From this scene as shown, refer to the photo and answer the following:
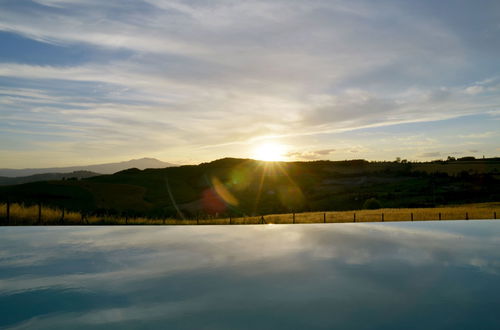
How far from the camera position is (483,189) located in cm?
8062

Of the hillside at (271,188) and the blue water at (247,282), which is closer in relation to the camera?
the blue water at (247,282)

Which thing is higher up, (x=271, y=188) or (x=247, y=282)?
(x=271, y=188)

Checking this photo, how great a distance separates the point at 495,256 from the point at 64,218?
23.0 m

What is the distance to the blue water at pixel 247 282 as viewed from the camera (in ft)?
27.3

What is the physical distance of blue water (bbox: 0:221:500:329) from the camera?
831cm

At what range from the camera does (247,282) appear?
10992mm

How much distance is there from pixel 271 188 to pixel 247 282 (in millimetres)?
101918

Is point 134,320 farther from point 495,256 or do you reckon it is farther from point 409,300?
point 495,256

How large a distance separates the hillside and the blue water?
42.6 meters

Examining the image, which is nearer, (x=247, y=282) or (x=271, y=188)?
(x=247, y=282)

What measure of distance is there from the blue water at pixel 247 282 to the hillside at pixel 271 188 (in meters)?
42.6

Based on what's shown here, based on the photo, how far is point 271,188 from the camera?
370ft

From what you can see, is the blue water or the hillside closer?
the blue water

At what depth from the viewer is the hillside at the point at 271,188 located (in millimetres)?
77562
